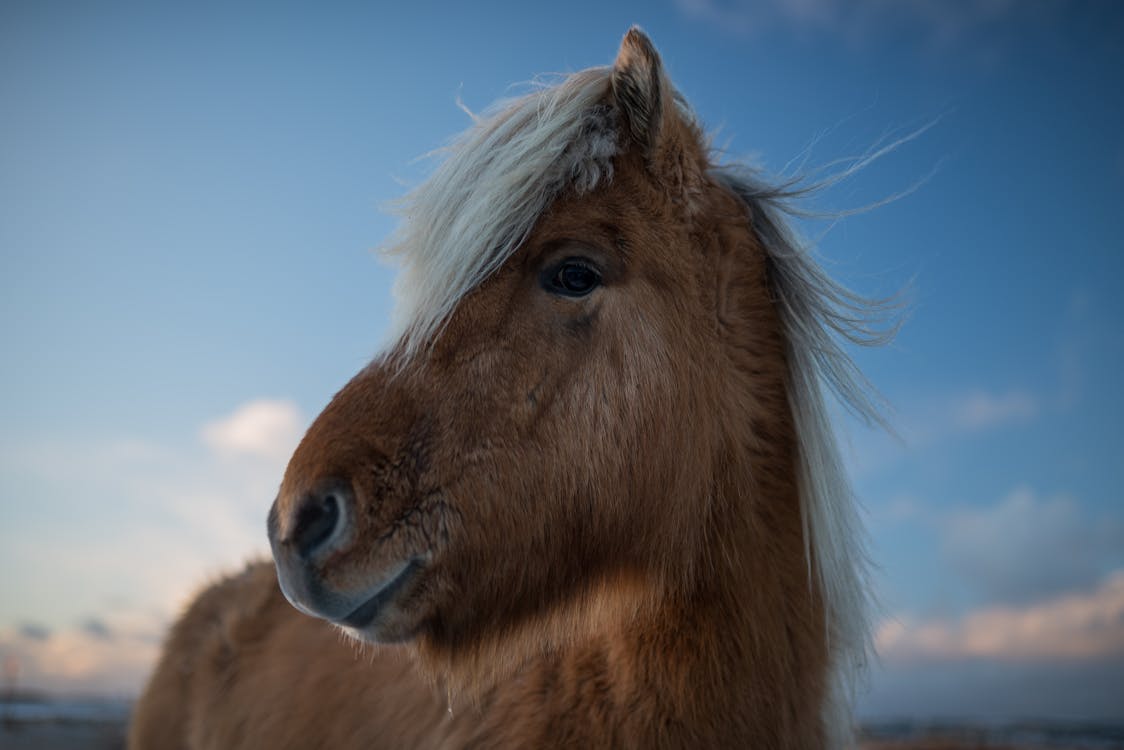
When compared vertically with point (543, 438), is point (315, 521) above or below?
below

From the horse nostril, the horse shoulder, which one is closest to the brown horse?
the horse nostril

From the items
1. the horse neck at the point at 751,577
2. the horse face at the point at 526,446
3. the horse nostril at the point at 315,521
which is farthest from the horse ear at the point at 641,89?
the horse nostril at the point at 315,521

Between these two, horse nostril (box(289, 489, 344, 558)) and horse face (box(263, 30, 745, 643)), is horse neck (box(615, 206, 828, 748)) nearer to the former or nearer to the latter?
horse face (box(263, 30, 745, 643))

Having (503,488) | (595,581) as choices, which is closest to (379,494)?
(503,488)

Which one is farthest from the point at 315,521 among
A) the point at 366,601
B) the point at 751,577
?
the point at 751,577

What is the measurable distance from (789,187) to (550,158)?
1150 millimetres

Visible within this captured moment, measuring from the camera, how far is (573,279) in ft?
8.34

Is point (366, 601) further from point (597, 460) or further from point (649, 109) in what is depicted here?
point (649, 109)

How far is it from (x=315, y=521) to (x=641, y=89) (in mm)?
1842

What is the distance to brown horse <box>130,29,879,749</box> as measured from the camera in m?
2.22

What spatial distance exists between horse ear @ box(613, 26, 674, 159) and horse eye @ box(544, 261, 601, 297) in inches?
21.2

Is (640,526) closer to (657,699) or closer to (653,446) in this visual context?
(653,446)

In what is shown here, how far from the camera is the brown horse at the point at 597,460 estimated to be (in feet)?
7.29

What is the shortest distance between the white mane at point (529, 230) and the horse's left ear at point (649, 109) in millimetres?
83
